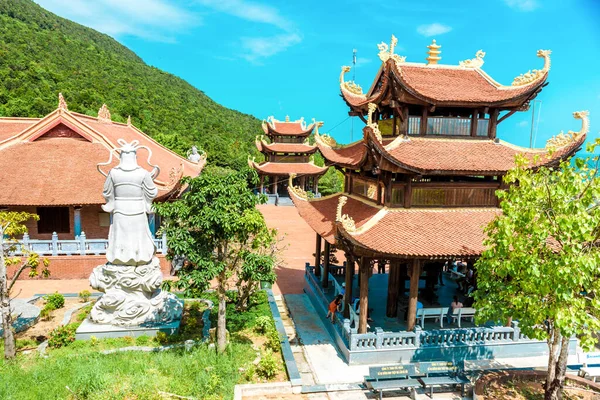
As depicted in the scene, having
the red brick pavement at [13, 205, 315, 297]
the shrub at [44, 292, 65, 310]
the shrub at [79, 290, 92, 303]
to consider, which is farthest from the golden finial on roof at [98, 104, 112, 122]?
the shrub at [44, 292, 65, 310]

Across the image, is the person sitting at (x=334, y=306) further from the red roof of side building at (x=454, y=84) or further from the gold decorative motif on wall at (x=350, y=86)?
the gold decorative motif on wall at (x=350, y=86)

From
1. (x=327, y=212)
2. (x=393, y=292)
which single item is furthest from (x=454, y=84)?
(x=393, y=292)

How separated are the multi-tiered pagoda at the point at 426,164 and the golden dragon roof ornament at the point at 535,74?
0.04m

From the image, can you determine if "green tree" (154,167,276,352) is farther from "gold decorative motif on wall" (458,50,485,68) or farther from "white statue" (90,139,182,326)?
"gold decorative motif on wall" (458,50,485,68)

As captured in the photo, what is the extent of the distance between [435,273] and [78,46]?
7482 centimetres

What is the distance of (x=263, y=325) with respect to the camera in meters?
13.1

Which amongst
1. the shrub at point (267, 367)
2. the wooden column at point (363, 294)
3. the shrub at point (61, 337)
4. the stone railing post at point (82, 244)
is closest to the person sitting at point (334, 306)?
the wooden column at point (363, 294)

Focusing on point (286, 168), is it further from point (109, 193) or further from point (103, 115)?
point (109, 193)

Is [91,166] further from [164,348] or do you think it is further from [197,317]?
[164,348]

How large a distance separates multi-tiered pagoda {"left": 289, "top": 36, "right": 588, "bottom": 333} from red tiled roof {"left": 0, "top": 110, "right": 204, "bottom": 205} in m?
9.79

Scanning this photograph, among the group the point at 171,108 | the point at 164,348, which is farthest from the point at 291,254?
the point at 171,108

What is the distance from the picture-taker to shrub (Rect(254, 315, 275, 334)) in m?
13.0

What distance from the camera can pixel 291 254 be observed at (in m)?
24.4

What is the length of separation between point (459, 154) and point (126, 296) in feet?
37.8
